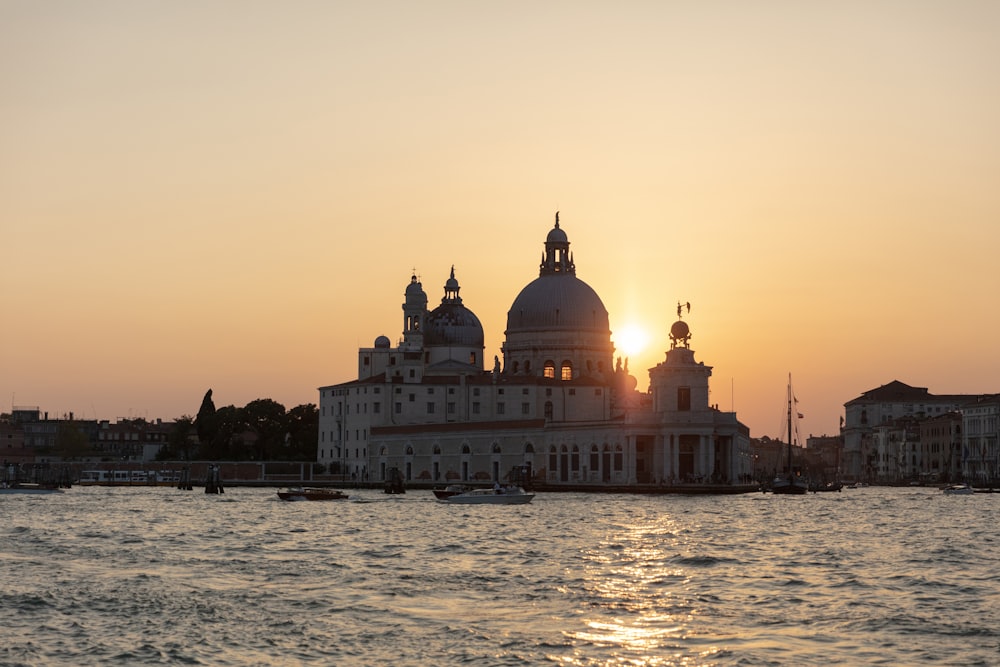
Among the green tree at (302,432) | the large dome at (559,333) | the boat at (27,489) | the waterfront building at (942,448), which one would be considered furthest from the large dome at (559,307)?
the boat at (27,489)

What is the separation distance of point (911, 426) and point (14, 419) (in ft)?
344

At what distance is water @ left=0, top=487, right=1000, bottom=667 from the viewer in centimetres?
2656

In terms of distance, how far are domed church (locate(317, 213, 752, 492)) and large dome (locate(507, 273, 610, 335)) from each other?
0.12 metres

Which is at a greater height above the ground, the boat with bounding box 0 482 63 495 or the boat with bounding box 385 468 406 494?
the boat with bounding box 385 468 406 494

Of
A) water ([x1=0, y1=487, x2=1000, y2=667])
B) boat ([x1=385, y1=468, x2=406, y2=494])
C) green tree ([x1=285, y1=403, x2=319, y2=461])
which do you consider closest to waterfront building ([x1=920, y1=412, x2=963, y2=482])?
green tree ([x1=285, y1=403, x2=319, y2=461])

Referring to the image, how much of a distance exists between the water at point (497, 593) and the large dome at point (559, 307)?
72.3 m

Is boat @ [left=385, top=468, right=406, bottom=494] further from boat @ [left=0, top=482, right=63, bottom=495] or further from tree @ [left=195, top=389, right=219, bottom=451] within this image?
tree @ [left=195, top=389, right=219, bottom=451]

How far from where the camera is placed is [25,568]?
4016cm

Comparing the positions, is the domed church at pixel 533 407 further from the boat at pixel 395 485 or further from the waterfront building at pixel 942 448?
the waterfront building at pixel 942 448

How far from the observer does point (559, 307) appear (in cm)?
13538

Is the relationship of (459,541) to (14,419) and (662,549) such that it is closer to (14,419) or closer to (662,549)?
(662,549)

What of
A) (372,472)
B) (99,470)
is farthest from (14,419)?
(372,472)

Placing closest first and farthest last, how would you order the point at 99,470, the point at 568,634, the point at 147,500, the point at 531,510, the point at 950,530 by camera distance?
the point at 568,634 → the point at 950,530 → the point at 531,510 → the point at 147,500 → the point at 99,470

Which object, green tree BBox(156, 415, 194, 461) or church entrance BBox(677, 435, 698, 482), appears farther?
green tree BBox(156, 415, 194, 461)
